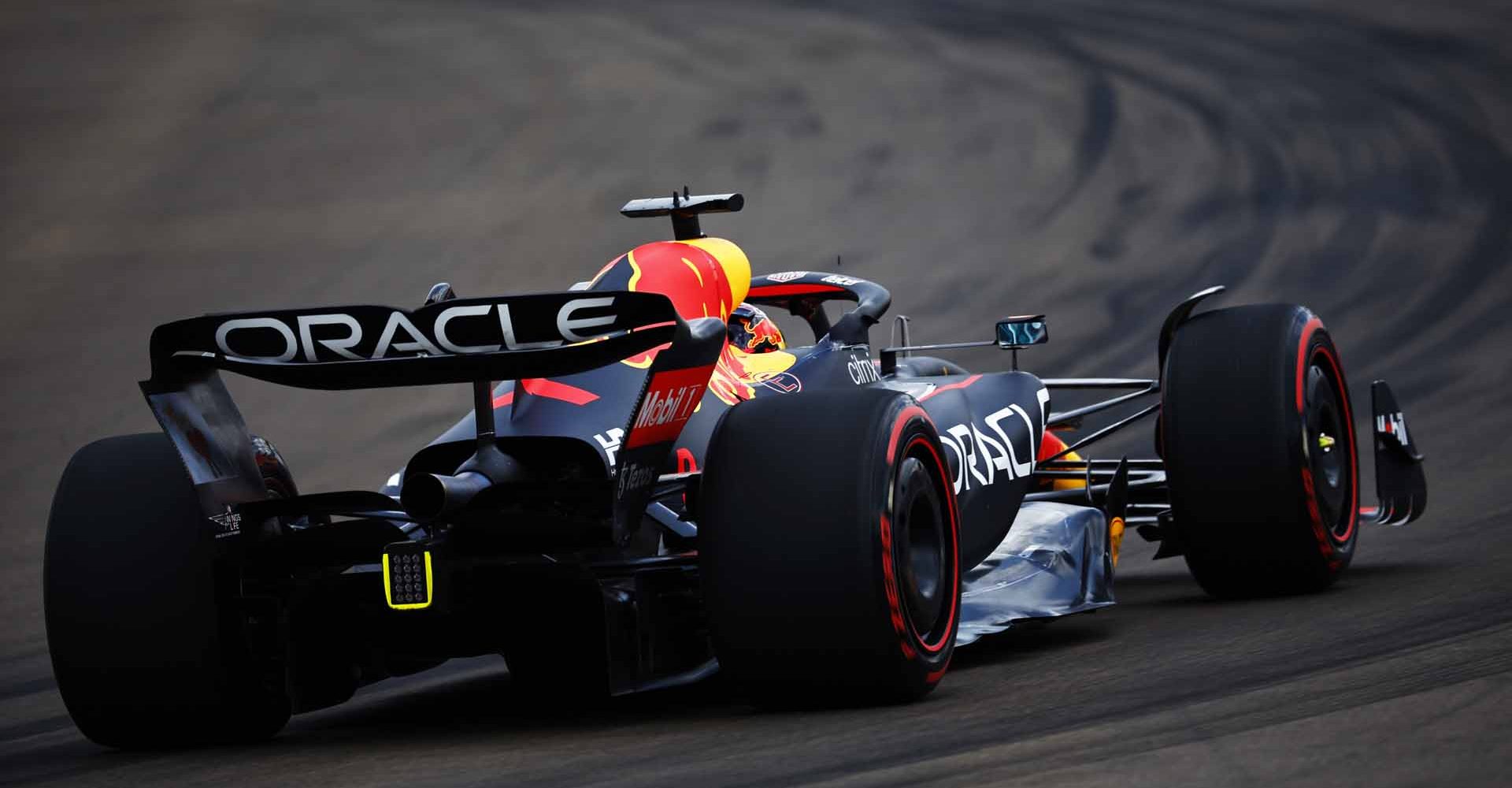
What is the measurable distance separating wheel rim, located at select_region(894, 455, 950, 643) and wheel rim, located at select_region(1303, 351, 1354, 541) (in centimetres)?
203

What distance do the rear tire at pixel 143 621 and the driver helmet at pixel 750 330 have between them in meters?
2.39

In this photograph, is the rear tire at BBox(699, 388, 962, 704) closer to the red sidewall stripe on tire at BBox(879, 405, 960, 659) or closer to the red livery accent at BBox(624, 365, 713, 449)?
the red sidewall stripe on tire at BBox(879, 405, 960, 659)

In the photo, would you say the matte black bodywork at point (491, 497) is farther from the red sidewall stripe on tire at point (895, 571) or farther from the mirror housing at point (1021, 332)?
the mirror housing at point (1021, 332)

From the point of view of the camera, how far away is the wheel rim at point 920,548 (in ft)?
18.9

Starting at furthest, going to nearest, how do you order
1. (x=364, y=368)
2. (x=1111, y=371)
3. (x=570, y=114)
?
(x=570, y=114) < (x=1111, y=371) < (x=364, y=368)

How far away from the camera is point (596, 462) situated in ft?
19.4

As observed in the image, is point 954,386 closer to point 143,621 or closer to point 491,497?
point 491,497

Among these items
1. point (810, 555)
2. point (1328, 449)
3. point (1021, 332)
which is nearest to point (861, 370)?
point (1021, 332)

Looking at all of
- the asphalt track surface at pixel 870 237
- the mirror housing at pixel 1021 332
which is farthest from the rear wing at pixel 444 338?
the mirror housing at pixel 1021 332

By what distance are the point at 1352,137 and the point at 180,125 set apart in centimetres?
1151

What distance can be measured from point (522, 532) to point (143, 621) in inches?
42.3

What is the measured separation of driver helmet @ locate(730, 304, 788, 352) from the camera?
7773 mm

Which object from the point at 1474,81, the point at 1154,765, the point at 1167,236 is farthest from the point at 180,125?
the point at 1154,765

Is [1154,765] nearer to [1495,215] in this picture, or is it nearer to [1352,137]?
[1495,215]
